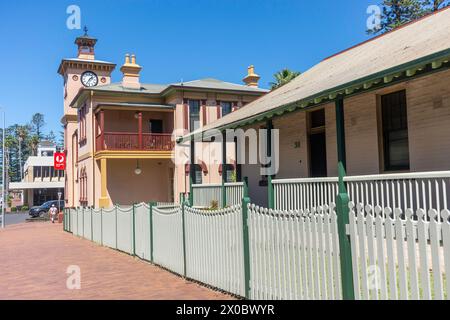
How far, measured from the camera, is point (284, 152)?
14141 millimetres

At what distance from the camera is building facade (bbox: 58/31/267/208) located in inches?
1024

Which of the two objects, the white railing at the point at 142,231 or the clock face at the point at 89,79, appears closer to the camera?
the white railing at the point at 142,231

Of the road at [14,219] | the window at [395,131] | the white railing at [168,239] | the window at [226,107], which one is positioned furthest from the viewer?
the road at [14,219]

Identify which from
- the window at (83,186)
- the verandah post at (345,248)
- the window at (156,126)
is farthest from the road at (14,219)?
the verandah post at (345,248)

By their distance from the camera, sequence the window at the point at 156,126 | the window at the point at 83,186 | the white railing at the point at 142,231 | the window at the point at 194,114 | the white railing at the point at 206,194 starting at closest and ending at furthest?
1. the white railing at the point at 142,231
2. the white railing at the point at 206,194
3. the window at the point at 194,114
4. the window at the point at 156,126
5. the window at the point at 83,186

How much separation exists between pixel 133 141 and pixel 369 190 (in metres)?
18.6

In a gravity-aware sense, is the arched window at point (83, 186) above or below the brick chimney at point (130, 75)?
below

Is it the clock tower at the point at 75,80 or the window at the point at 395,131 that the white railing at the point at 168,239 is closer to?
the window at the point at 395,131

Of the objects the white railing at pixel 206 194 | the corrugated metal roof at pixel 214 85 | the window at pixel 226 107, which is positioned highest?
the corrugated metal roof at pixel 214 85

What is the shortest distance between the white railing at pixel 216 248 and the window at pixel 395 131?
16.1ft

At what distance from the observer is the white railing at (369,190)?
8.14 meters
